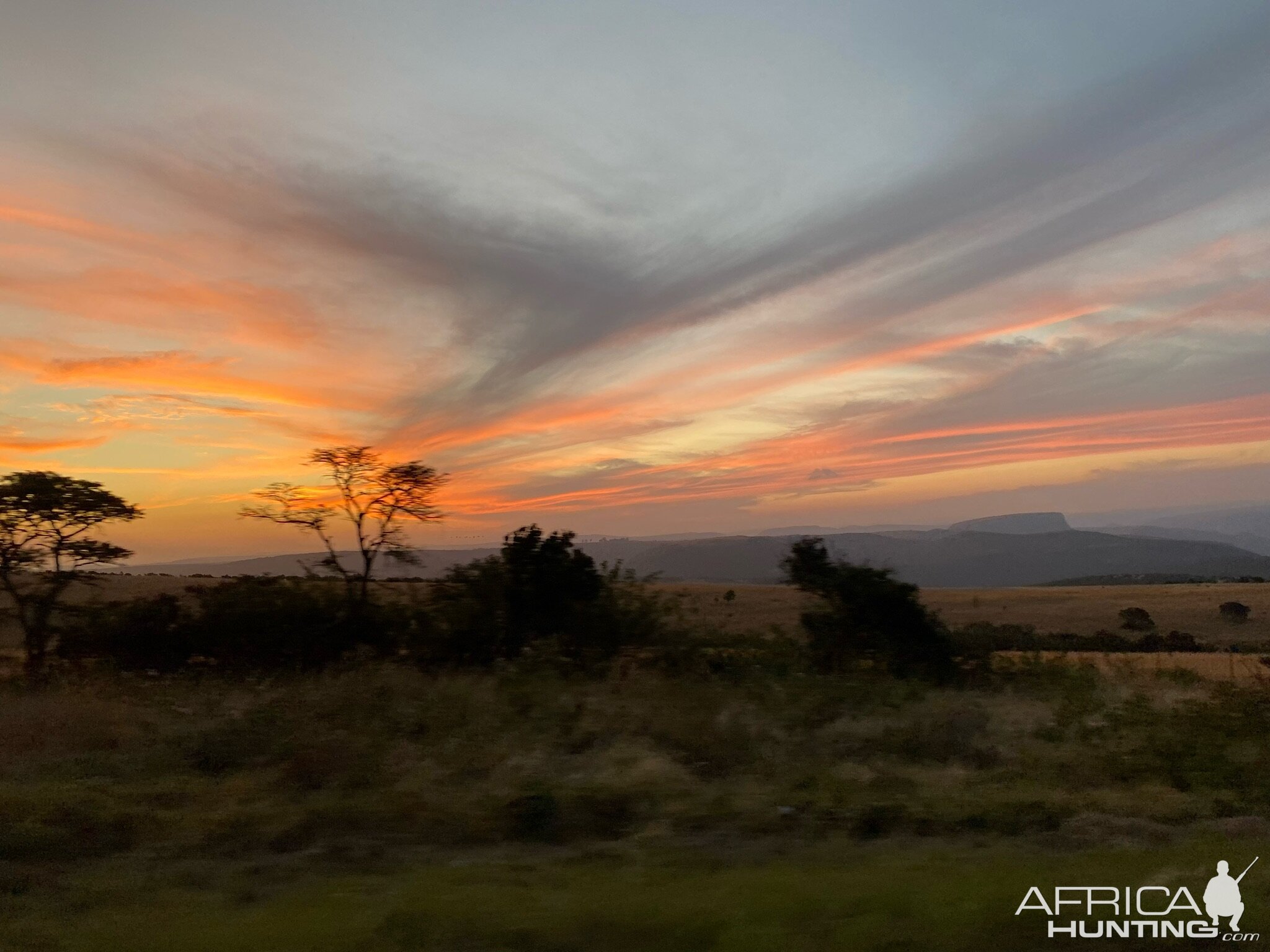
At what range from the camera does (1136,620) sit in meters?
43.5

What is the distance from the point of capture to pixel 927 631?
20234 millimetres

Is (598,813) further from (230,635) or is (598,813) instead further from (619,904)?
(230,635)

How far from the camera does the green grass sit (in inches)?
229

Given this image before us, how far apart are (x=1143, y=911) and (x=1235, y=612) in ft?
147

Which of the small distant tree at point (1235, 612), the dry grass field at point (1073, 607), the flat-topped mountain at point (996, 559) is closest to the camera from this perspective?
the dry grass field at point (1073, 607)

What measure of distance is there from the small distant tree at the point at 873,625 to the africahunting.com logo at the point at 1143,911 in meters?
12.7

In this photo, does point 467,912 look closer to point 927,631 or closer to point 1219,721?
point 1219,721

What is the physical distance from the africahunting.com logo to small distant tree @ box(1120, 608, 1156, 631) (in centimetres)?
4138

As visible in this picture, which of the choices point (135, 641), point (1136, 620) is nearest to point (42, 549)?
point (135, 641)

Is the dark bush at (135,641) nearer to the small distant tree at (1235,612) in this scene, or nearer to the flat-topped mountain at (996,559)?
the small distant tree at (1235,612)

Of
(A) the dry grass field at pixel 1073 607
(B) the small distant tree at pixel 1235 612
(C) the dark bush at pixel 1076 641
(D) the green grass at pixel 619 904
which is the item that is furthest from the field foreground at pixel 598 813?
(B) the small distant tree at pixel 1235 612

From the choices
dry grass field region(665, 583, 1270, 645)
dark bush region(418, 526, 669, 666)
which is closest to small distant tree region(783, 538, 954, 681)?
dark bush region(418, 526, 669, 666)

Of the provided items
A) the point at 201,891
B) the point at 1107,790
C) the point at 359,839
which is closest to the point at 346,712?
the point at 359,839

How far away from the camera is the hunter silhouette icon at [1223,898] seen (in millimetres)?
6078
